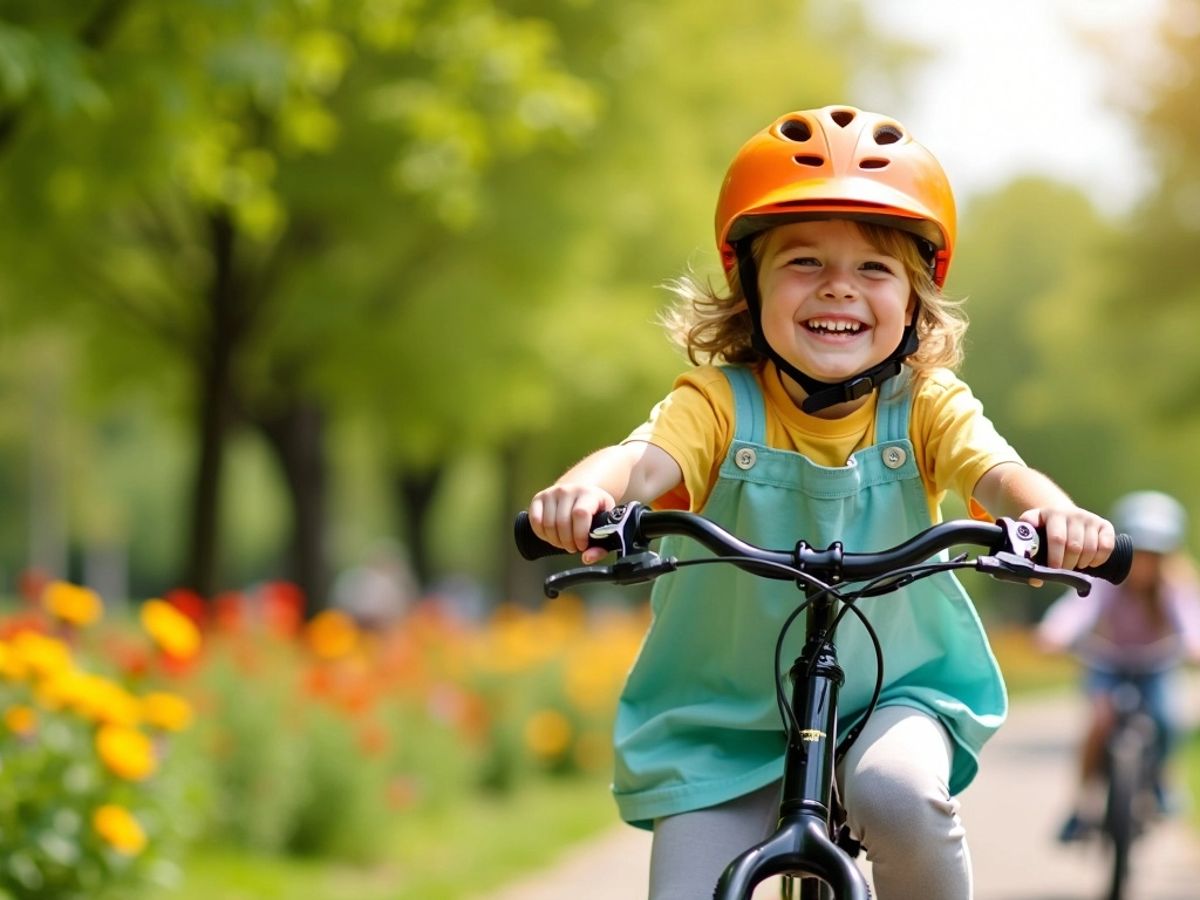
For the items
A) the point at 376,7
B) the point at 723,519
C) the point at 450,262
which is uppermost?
the point at 450,262

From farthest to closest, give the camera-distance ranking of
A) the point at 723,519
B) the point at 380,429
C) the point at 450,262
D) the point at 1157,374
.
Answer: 1. the point at 1157,374
2. the point at 380,429
3. the point at 450,262
4. the point at 723,519

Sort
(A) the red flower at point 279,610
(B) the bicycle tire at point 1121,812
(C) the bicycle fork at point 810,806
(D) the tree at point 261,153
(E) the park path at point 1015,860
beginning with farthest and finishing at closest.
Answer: (A) the red flower at point 279,610, (E) the park path at point 1015,860, (B) the bicycle tire at point 1121,812, (D) the tree at point 261,153, (C) the bicycle fork at point 810,806

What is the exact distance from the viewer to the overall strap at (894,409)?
324 cm

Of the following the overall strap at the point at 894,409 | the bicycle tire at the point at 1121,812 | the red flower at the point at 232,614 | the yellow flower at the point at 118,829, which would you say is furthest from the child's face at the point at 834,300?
the red flower at the point at 232,614

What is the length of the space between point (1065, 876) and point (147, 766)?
5335mm

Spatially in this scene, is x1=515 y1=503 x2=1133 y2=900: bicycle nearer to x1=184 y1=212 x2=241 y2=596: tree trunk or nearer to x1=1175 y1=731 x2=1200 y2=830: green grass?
x1=1175 y1=731 x2=1200 y2=830: green grass

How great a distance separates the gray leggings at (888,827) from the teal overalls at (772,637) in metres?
0.06

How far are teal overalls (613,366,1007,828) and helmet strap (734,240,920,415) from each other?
74mm

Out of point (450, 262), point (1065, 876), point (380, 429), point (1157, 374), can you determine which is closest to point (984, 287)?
point (1157, 374)

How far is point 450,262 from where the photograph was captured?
47.7 feet

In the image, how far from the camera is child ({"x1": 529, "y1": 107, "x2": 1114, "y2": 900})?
10.1 ft

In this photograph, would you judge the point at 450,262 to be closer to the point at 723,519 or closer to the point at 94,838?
the point at 94,838

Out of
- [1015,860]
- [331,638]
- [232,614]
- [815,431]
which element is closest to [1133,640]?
[1015,860]

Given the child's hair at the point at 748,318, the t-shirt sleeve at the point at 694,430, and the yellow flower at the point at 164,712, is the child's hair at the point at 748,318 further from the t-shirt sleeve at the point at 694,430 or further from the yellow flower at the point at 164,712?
the yellow flower at the point at 164,712
